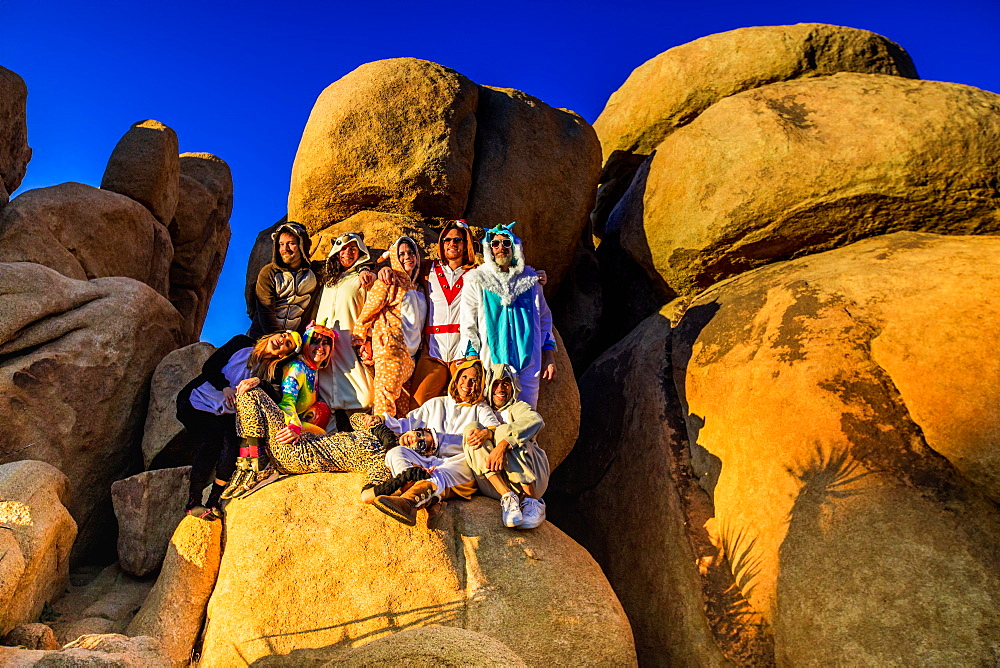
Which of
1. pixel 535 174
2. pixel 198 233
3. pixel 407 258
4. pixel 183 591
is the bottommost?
pixel 183 591

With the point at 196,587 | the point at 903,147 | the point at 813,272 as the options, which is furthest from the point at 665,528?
the point at 903,147

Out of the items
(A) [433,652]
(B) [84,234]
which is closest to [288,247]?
(A) [433,652]

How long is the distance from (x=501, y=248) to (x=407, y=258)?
2.84ft

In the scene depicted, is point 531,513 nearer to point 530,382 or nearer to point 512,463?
point 512,463

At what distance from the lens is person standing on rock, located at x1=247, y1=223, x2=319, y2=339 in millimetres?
7289

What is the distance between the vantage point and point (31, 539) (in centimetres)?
541

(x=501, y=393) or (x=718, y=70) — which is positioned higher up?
(x=718, y=70)

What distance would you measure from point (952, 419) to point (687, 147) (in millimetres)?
4460

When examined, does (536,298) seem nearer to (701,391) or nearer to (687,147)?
(701,391)

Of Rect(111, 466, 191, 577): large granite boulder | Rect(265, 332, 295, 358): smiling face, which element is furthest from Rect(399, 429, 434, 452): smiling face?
Rect(111, 466, 191, 577): large granite boulder

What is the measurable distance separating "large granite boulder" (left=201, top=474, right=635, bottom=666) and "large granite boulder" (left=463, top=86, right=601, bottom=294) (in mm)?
4621

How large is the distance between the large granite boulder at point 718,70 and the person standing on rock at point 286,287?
511 cm

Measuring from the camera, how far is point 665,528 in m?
6.87

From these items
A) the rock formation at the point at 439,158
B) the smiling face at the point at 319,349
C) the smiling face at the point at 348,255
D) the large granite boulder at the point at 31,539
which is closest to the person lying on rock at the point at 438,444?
the smiling face at the point at 319,349
